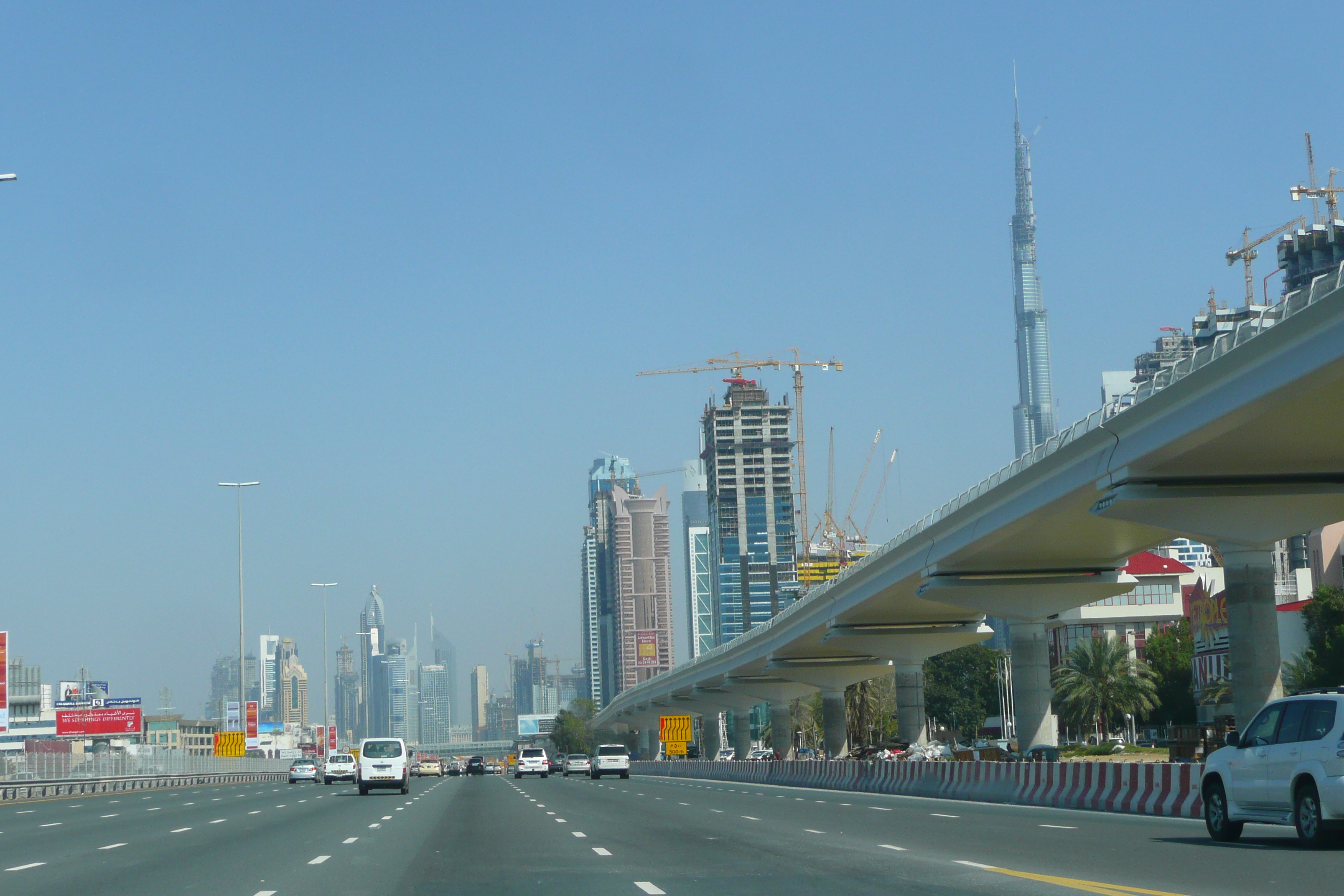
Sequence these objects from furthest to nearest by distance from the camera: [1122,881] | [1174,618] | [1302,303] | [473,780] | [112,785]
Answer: [1174,618] < [473,780] < [112,785] < [1302,303] < [1122,881]

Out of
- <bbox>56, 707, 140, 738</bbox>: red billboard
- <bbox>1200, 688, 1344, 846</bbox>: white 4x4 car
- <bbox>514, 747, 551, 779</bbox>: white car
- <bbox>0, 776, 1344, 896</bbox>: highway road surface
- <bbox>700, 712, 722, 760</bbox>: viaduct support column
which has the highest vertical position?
<bbox>1200, 688, 1344, 846</bbox>: white 4x4 car

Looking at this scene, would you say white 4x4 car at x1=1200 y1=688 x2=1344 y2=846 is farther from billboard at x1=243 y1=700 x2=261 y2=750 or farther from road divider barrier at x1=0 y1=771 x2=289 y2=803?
billboard at x1=243 y1=700 x2=261 y2=750

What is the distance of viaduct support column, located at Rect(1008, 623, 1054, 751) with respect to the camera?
55844 millimetres

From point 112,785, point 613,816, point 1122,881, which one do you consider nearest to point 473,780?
point 112,785

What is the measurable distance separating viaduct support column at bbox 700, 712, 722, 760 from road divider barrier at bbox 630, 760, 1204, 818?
70.4m

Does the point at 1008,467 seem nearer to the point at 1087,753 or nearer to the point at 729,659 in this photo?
the point at 1087,753

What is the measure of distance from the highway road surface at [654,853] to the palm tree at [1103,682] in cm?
6952

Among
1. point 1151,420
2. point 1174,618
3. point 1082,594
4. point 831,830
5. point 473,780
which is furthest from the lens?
point 1174,618

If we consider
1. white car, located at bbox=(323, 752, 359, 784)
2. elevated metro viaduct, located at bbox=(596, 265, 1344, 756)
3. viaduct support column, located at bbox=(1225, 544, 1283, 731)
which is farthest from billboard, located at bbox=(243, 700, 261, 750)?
viaduct support column, located at bbox=(1225, 544, 1283, 731)

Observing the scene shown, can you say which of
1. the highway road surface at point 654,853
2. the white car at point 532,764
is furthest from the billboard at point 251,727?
the highway road surface at point 654,853

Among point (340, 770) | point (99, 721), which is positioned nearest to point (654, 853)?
point (340, 770)

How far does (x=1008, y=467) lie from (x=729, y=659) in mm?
56447

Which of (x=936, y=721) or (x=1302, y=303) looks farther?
(x=936, y=721)

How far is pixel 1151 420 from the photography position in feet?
117
